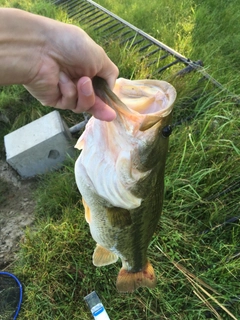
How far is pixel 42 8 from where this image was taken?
5352mm

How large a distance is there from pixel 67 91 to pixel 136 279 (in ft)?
4.20

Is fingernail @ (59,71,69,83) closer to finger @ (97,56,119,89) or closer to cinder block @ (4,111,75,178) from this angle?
finger @ (97,56,119,89)

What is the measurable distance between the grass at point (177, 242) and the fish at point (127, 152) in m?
1.07

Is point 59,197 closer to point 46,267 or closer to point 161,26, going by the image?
point 46,267

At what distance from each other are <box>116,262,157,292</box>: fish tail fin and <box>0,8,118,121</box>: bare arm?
1.17 metres

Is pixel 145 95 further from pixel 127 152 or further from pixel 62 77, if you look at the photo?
pixel 62 77

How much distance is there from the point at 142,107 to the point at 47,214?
192 centimetres

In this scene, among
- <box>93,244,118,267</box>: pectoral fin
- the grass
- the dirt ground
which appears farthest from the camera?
the dirt ground

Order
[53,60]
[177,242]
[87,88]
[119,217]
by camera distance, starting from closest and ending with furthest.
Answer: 1. [87,88]
2. [53,60]
3. [119,217]
4. [177,242]

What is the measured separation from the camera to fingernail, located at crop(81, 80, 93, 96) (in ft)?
3.97

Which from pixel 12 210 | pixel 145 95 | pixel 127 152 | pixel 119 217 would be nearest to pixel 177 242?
pixel 119 217

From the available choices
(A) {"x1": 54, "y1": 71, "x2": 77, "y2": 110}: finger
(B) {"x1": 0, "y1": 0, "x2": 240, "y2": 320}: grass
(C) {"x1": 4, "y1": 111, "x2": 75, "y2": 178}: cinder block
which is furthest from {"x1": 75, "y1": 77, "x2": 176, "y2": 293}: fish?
(C) {"x1": 4, "y1": 111, "x2": 75, "y2": 178}: cinder block

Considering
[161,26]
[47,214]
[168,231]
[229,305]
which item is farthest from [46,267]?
[161,26]

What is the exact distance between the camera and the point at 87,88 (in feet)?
3.99
